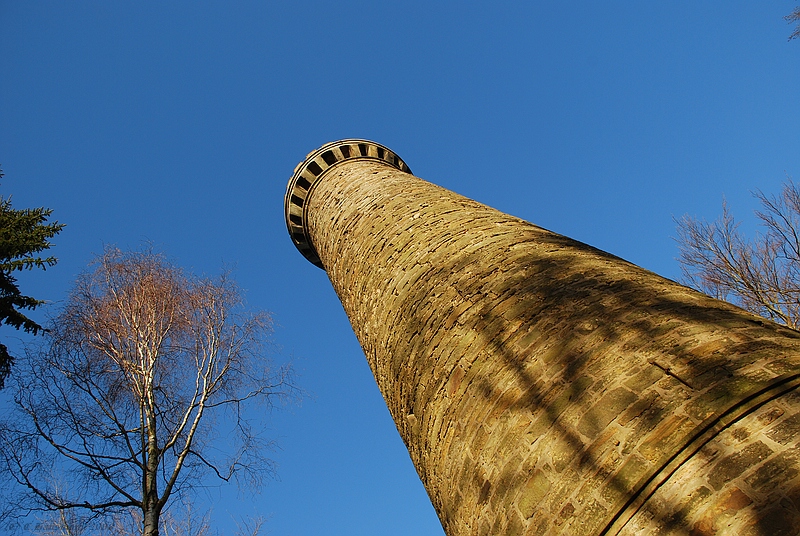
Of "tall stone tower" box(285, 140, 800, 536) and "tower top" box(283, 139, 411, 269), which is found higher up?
"tower top" box(283, 139, 411, 269)

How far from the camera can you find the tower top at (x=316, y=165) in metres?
10.3

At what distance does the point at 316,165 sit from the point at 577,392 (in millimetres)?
8397

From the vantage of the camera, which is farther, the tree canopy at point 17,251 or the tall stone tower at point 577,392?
the tree canopy at point 17,251

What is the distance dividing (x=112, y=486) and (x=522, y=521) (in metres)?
7.54

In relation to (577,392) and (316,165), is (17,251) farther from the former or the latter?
(577,392)

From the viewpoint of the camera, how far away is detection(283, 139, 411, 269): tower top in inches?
405

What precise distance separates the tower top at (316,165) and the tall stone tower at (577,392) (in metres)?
5.49

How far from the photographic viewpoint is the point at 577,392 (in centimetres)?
270

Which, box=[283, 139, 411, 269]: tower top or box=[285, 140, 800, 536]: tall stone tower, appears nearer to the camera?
box=[285, 140, 800, 536]: tall stone tower

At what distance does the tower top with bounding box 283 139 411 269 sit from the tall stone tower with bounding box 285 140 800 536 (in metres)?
5.49

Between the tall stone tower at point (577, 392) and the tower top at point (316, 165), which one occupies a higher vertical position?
the tower top at point (316, 165)

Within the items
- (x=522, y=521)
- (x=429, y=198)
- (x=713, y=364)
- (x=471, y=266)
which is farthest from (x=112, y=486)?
(x=713, y=364)

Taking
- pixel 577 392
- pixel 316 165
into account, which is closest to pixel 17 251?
pixel 316 165

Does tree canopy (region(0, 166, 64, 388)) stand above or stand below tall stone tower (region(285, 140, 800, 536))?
above
